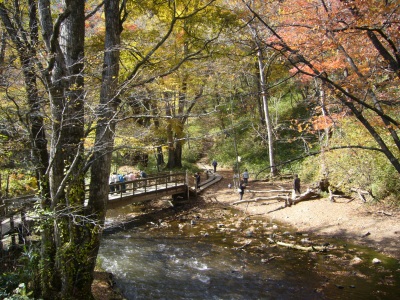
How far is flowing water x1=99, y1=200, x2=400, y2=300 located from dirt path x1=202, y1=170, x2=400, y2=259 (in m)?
0.74

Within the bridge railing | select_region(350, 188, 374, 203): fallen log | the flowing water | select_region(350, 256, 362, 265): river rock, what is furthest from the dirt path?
the bridge railing

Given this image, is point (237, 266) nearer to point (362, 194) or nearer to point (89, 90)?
point (89, 90)

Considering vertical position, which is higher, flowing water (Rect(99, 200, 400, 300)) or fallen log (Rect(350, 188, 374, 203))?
fallen log (Rect(350, 188, 374, 203))

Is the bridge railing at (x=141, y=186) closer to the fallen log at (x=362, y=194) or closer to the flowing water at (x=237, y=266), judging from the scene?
the flowing water at (x=237, y=266)

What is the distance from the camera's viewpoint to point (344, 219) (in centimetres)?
1334

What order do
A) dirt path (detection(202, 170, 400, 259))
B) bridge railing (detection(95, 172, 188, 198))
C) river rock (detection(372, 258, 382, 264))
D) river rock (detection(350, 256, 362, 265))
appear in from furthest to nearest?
bridge railing (detection(95, 172, 188, 198)) < dirt path (detection(202, 170, 400, 259)) < river rock (detection(350, 256, 362, 265)) < river rock (detection(372, 258, 382, 264))

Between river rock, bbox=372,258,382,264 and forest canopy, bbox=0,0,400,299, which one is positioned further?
river rock, bbox=372,258,382,264

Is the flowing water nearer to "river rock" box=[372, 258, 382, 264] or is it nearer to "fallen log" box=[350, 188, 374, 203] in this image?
"river rock" box=[372, 258, 382, 264]

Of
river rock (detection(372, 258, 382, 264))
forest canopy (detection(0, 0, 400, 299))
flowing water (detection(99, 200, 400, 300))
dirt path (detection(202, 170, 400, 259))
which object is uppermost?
forest canopy (detection(0, 0, 400, 299))

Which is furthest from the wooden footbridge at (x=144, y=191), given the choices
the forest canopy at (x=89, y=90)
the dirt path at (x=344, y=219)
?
the forest canopy at (x=89, y=90)

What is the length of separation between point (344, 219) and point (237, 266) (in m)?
6.00

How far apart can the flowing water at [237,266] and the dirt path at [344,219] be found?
0.74m

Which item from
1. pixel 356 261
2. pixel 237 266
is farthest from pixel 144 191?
pixel 356 261

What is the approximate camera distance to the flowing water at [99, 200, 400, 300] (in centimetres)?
848
